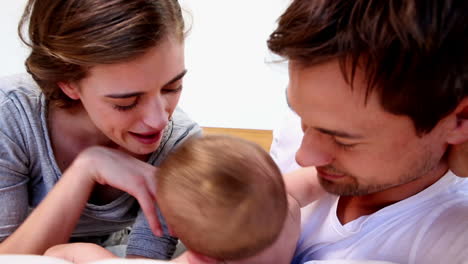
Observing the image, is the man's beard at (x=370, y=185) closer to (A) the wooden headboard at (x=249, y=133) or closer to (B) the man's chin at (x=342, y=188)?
(B) the man's chin at (x=342, y=188)

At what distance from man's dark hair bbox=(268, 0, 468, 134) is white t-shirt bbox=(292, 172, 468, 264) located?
170 mm

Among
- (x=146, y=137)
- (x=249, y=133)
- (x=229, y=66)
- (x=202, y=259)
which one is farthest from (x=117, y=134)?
(x=229, y=66)

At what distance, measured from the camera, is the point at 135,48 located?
817mm

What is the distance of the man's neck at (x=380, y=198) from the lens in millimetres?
765

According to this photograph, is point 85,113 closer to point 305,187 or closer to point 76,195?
point 76,195

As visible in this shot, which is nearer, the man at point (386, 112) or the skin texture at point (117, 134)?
the man at point (386, 112)

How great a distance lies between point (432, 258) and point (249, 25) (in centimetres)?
150

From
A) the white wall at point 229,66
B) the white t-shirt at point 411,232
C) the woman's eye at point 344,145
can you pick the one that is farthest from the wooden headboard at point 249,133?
the woman's eye at point 344,145

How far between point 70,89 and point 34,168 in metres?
0.21

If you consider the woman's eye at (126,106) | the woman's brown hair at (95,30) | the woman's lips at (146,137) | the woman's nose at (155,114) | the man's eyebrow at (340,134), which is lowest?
the woman's lips at (146,137)

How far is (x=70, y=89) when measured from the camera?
93cm

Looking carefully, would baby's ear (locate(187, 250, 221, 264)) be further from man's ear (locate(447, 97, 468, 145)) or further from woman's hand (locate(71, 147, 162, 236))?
man's ear (locate(447, 97, 468, 145))

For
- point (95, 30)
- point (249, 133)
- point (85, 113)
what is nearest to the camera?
point (95, 30)

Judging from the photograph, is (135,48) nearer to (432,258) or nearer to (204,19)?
(432,258)
